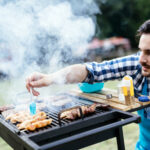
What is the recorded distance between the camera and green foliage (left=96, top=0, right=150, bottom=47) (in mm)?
22359

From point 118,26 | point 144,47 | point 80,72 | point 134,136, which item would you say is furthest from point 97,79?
point 118,26

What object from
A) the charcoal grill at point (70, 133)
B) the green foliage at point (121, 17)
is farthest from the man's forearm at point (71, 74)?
the green foliage at point (121, 17)

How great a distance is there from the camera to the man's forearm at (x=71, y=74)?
2.17 metres

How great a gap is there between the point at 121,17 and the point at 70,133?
24453mm

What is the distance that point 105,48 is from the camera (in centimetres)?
1750

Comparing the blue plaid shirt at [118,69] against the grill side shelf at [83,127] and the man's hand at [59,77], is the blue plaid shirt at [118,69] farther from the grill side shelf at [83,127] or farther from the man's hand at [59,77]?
the grill side shelf at [83,127]

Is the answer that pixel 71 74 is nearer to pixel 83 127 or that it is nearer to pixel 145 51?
pixel 83 127

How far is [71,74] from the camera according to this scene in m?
2.20

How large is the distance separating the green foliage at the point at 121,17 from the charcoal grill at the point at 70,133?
1951cm

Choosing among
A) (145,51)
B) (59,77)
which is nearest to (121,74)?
(145,51)

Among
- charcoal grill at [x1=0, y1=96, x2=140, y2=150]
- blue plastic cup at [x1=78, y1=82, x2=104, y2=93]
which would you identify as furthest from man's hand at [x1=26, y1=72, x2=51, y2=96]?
blue plastic cup at [x1=78, y1=82, x2=104, y2=93]

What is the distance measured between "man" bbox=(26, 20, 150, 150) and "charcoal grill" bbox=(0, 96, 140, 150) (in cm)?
39

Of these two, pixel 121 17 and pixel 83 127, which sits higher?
pixel 121 17

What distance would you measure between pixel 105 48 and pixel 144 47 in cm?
1569
